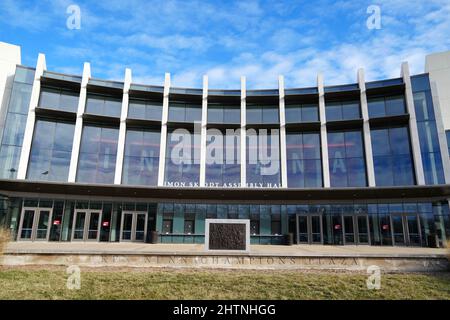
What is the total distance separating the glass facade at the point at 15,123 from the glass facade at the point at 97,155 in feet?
16.8

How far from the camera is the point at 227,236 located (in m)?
18.2

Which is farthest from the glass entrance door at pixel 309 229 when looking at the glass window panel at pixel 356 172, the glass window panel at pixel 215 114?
the glass window panel at pixel 215 114

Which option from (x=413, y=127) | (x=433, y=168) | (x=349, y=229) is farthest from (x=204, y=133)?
(x=433, y=168)

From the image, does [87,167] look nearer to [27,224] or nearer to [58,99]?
[27,224]

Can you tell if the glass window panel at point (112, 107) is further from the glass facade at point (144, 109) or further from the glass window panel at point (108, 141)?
the glass window panel at point (108, 141)

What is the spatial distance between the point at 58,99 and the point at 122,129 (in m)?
6.90

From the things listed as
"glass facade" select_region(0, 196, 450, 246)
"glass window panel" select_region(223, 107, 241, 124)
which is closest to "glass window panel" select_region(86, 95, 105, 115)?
"glass facade" select_region(0, 196, 450, 246)

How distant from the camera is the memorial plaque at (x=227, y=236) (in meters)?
18.0

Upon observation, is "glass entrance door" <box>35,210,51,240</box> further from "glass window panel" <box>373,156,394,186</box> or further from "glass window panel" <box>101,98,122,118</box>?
"glass window panel" <box>373,156,394,186</box>

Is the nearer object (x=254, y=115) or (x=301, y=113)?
(x=301, y=113)

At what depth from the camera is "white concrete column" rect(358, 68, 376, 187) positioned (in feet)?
91.0

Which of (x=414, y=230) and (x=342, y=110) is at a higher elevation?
(x=342, y=110)

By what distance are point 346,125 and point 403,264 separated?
17.0 metres

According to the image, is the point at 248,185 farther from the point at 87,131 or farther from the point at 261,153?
the point at 87,131
